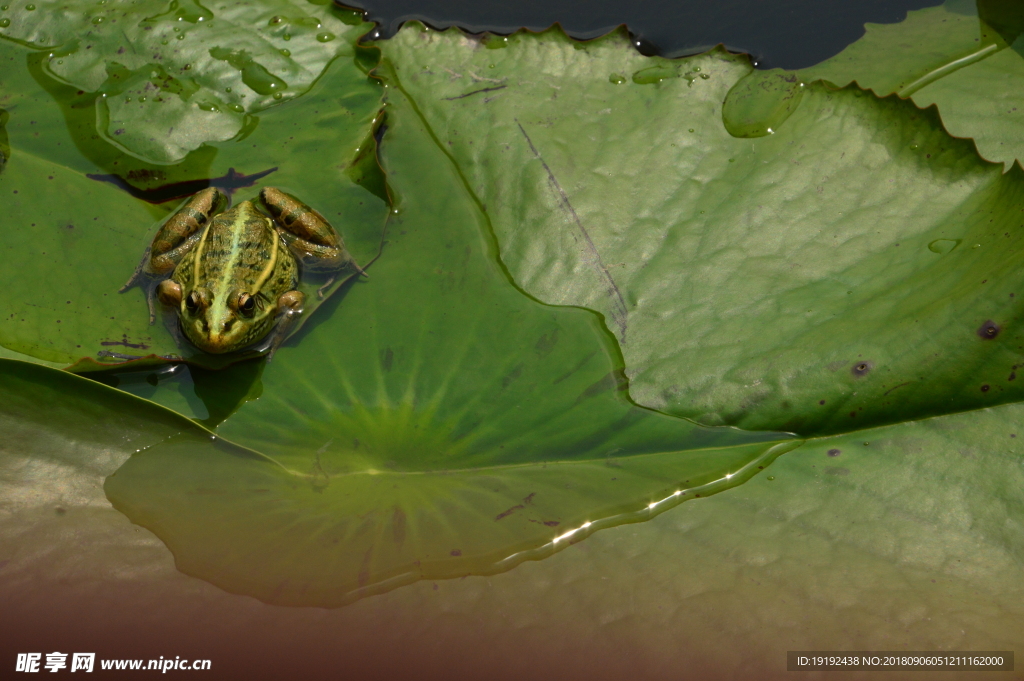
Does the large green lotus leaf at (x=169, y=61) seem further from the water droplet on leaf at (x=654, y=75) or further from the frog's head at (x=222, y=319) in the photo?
the water droplet on leaf at (x=654, y=75)

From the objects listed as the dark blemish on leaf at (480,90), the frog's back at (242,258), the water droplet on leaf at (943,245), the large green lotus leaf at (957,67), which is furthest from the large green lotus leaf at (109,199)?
the large green lotus leaf at (957,67)

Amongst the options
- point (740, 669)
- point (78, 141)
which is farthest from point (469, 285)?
point (78, 141)

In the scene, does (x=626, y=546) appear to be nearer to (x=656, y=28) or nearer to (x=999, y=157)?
(x=999, y=157)

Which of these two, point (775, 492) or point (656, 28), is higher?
point (656, 28)

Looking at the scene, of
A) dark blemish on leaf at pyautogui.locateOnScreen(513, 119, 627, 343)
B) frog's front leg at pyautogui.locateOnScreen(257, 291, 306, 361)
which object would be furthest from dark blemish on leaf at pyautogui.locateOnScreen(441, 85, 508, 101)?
frog's front leg at pyautogui.locateOnScreen(257, 291, 306, 361)

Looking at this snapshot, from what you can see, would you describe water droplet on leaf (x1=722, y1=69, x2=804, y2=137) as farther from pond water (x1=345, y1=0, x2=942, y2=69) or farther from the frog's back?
the frog's back

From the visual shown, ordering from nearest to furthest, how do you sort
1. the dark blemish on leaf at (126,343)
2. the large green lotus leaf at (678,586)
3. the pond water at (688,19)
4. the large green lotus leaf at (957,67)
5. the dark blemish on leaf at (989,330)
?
the large green lotus leaf at (678,586)
the dark blemish on leaf at (989,330)
the dark blemish on leaf at (126,343)
the large green lotus leaf at (957,67)
the pond water at (688,19)
